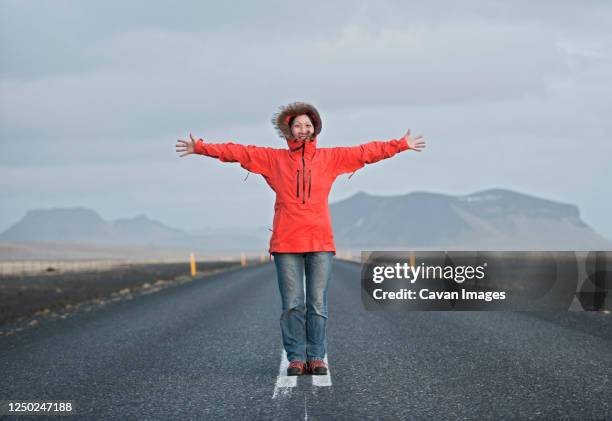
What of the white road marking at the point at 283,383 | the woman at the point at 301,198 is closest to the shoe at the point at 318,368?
the woman at the point at 301,198

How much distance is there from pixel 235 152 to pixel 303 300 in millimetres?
1420

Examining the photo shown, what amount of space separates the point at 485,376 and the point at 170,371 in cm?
293

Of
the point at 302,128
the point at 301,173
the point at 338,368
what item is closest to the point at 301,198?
the point at 301,173

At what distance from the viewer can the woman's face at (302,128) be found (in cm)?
553

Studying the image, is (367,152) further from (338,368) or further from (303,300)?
(338,368)

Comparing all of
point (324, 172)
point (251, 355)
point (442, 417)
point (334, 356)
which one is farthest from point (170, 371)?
point (442, 417)

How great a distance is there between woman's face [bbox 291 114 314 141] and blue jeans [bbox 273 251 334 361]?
1013 mm

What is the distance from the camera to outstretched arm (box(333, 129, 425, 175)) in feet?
18.6

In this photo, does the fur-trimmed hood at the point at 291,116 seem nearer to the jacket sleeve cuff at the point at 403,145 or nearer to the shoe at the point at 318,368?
the jacket sleeve cuff at the point at 403,145

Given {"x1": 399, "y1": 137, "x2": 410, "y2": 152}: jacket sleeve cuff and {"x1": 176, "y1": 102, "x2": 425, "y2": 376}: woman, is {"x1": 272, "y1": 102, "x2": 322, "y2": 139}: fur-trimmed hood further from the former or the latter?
{"x1": 399, "y1": 137, "x2": 410, "y2": 152}: jacket sleeve cuff

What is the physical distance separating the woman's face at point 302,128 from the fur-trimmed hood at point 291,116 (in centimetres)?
4

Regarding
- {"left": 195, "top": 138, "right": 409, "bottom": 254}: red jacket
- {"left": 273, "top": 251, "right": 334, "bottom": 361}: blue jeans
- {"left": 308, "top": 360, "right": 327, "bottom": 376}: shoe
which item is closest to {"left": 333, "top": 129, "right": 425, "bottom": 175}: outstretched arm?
{"left": 195, "top": 138, "right": 409, "bottom": 254}: red jacket

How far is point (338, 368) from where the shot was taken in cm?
620

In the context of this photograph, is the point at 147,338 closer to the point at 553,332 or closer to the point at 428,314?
the point at 428,314
